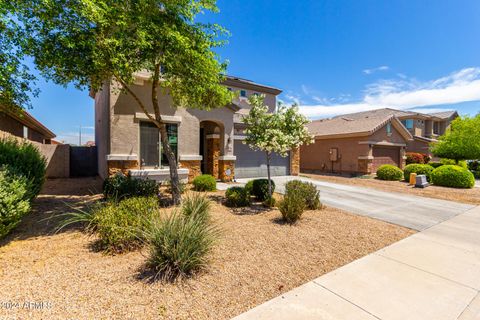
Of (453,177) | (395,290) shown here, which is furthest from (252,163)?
(453,177)

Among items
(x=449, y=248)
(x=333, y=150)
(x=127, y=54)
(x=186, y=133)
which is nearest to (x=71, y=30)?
(x=127, y=54)

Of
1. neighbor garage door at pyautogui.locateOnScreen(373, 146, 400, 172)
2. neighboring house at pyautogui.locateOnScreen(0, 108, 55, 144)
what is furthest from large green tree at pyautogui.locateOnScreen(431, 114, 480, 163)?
neighboring house at pyautogui.locateOnScreen(0, 108, 55, 144)

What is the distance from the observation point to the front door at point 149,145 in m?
10.3

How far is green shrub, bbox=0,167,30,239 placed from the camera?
13.9 feet

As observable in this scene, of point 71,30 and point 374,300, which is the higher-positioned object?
point 71,30

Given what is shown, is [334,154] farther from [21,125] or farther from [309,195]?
[21,125]

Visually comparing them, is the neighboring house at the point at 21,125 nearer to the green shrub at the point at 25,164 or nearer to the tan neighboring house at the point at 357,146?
the green shrub at the point at 25,164

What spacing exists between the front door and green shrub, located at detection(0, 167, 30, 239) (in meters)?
5.53

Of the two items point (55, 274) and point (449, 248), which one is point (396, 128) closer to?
point (449, 248)

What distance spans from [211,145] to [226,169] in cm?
164

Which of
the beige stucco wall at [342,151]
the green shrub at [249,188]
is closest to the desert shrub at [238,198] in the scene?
the green shrub at [249,188]

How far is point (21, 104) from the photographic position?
22.3 feet

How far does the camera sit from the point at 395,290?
3463 millimetres

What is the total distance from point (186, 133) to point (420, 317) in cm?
1027
